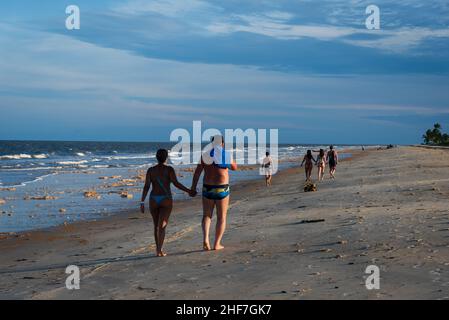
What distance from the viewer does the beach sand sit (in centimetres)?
705

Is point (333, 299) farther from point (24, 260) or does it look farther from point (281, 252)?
point (24, 260)

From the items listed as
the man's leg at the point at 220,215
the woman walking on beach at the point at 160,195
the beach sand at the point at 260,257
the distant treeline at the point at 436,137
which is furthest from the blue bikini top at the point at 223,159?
the distant treeline at the point at 436,137

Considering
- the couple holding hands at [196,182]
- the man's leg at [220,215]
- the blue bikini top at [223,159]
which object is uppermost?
the blue bikini top at [223,159]

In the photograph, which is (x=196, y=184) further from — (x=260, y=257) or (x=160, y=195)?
(x=260, y=257)

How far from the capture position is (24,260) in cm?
1066

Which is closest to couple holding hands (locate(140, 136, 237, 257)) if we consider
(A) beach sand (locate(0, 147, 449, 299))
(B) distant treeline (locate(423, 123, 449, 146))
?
(A) beach sand (locate(0, 147, 449, 299))

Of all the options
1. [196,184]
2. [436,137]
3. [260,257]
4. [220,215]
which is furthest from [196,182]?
[436,137]

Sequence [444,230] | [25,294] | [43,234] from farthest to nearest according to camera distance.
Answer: [43,234] → [444,230] → [25,294]

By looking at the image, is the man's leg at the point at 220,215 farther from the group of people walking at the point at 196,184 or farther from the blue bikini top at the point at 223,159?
the blue bikini top at the point at 223,159

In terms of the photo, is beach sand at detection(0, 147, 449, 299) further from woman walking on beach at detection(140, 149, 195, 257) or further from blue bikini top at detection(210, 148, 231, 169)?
blue bikini top at detection(210, 148, 231, 169)

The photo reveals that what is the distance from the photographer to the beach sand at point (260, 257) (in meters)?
7.05
